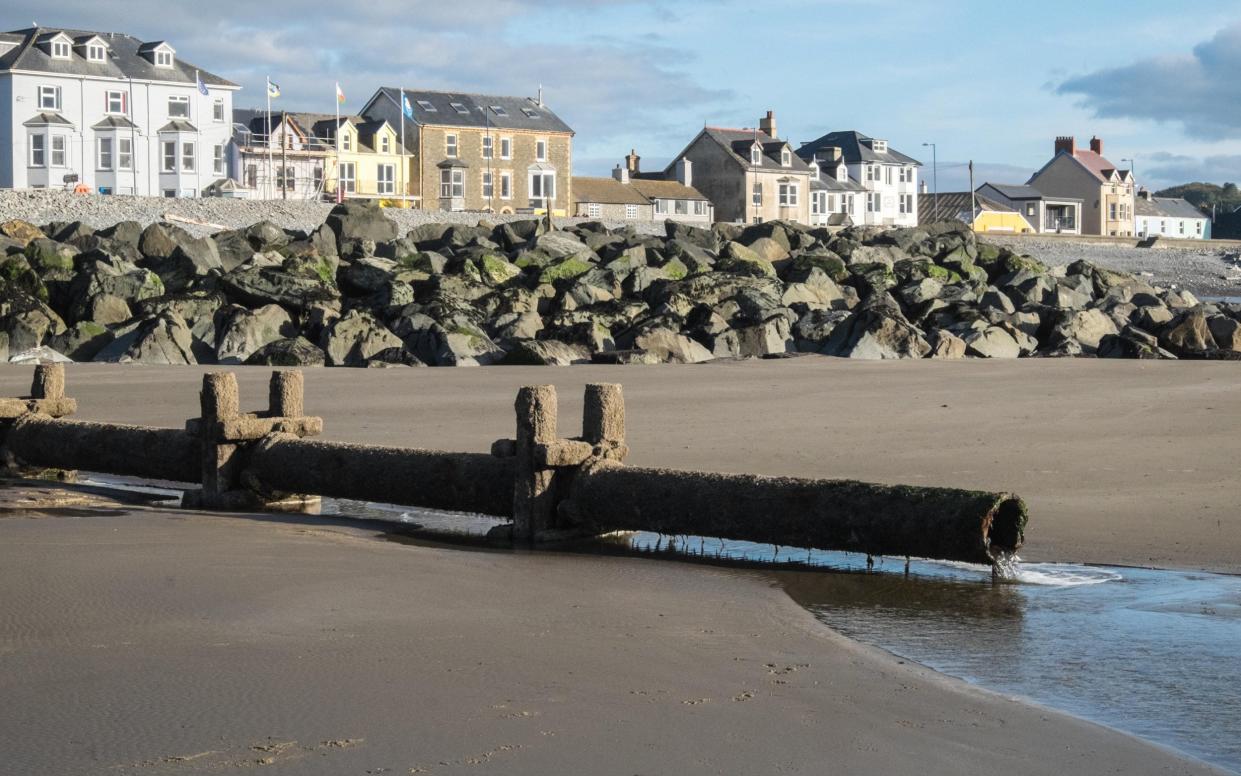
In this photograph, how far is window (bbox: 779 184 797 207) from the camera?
86000 millimetres

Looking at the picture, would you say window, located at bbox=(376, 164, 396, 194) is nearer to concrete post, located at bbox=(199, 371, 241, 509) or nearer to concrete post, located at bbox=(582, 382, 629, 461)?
concrete post, located at bbox=(199, 371, 241, 509)

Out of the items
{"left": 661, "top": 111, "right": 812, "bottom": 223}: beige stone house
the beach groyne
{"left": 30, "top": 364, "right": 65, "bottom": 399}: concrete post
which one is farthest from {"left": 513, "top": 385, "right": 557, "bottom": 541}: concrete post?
{"left": 661, "top": 111, "right": 812, "bottom": 223}: beige stone house

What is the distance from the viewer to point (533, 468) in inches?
299

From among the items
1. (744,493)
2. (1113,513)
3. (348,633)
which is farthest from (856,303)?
(348,633)

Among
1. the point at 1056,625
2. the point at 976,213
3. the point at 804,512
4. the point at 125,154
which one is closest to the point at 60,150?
the point at 125,154

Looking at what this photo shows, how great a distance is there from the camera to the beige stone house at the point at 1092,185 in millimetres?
111250

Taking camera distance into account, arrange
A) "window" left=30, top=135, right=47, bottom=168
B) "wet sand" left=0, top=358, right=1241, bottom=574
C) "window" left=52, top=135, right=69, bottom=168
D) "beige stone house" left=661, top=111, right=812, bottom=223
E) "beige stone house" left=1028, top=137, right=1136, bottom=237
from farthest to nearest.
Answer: "beige stone house" left=1028, top=137, right=1136, bottom=237 → "beige stone house" left=661, top=111, right=812, bottom=223 → "window" left=52, top=135, right=69, bottom=168 → "window" left=30, top=135, right=47, bottom=168 → "wet sand" left=0, top=358, right=1241, bottom=574

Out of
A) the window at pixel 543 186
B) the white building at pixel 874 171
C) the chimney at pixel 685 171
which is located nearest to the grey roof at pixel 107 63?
the window at pixel 543 186

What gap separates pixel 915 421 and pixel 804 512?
A: 20.7 feet

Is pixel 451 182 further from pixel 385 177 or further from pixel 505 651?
pixel 505 651

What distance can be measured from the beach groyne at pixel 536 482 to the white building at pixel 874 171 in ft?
279

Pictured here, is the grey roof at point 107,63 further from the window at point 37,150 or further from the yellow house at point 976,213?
the yellow house at point 976,213

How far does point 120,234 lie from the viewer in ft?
100

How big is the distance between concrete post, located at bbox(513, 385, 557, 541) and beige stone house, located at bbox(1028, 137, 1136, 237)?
4337 inches
